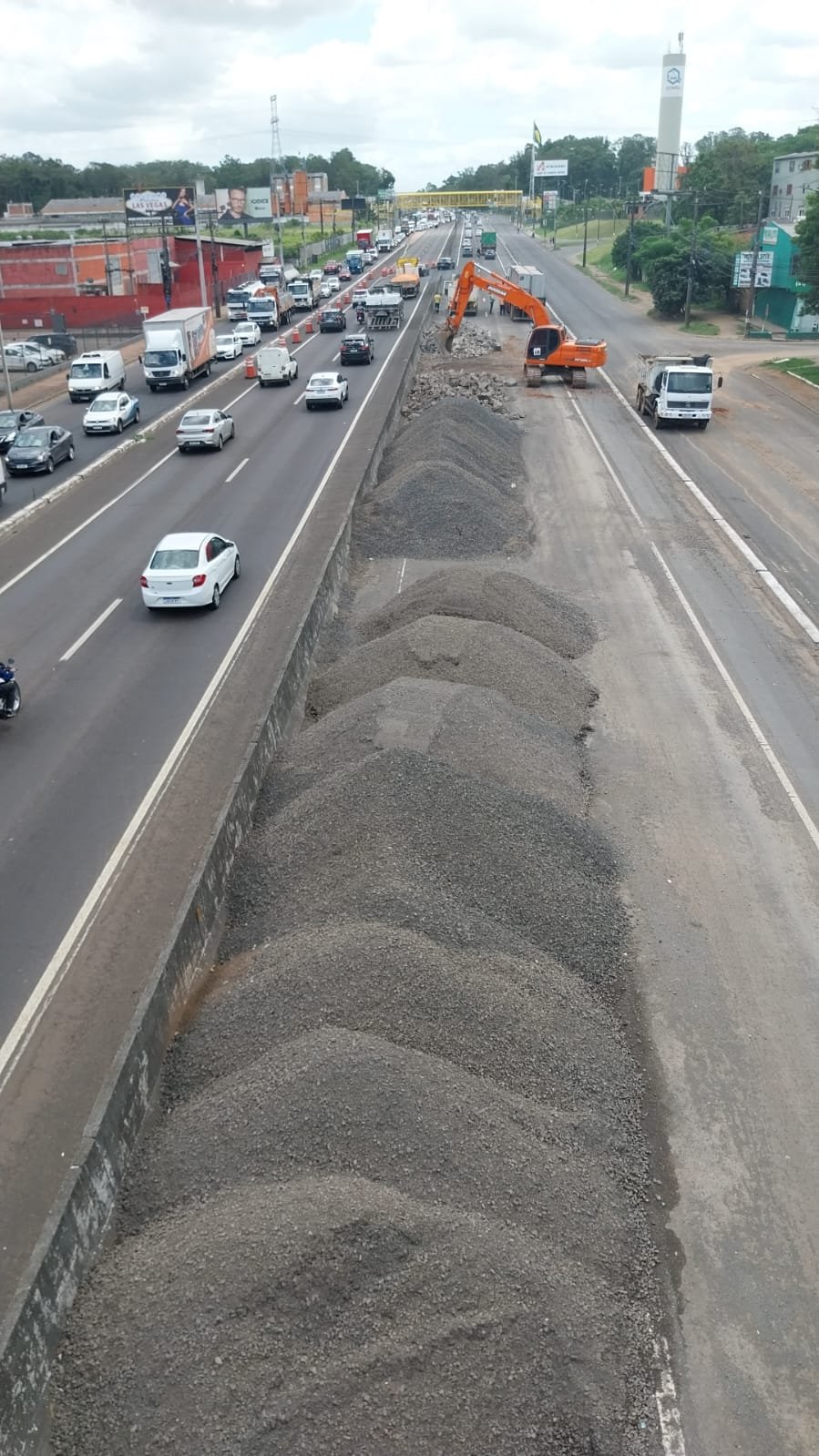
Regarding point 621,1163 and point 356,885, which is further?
point 356,885

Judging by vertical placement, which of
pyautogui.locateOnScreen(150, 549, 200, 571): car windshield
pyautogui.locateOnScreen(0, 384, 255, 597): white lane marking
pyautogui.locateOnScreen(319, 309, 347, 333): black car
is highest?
pyautogui.locateOnScreen(319, 309, 347, 333): black car

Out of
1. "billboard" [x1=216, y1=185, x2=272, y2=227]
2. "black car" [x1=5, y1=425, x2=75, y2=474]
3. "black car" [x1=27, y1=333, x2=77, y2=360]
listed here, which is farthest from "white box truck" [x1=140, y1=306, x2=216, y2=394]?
"billboard" [x1=216, y1=185, x2=272, y2=227]

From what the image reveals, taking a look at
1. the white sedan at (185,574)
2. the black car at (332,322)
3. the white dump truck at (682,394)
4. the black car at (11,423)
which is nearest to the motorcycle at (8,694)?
the white sedan at (185,574)

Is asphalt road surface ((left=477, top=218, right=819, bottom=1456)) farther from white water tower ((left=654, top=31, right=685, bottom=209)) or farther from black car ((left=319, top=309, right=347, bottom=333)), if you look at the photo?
white water tower ((left=654, top=31, right=685, bottom=209))

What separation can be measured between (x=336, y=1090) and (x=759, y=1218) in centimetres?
387

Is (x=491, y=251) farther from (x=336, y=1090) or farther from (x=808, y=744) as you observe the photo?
(x=336, y=1090)

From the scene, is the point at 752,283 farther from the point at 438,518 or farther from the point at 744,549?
the point at 438,518

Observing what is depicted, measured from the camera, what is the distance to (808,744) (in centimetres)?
1788

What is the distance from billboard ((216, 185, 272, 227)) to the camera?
530 ft

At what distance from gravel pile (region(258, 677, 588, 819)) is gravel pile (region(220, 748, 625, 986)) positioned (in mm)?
642

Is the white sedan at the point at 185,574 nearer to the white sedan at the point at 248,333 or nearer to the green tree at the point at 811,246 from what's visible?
the green tree at the point at 811,246

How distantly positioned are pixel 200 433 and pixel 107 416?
644 cm

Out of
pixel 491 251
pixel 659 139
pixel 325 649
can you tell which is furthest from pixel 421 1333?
pixel 659 139

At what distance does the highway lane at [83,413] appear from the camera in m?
35.1
